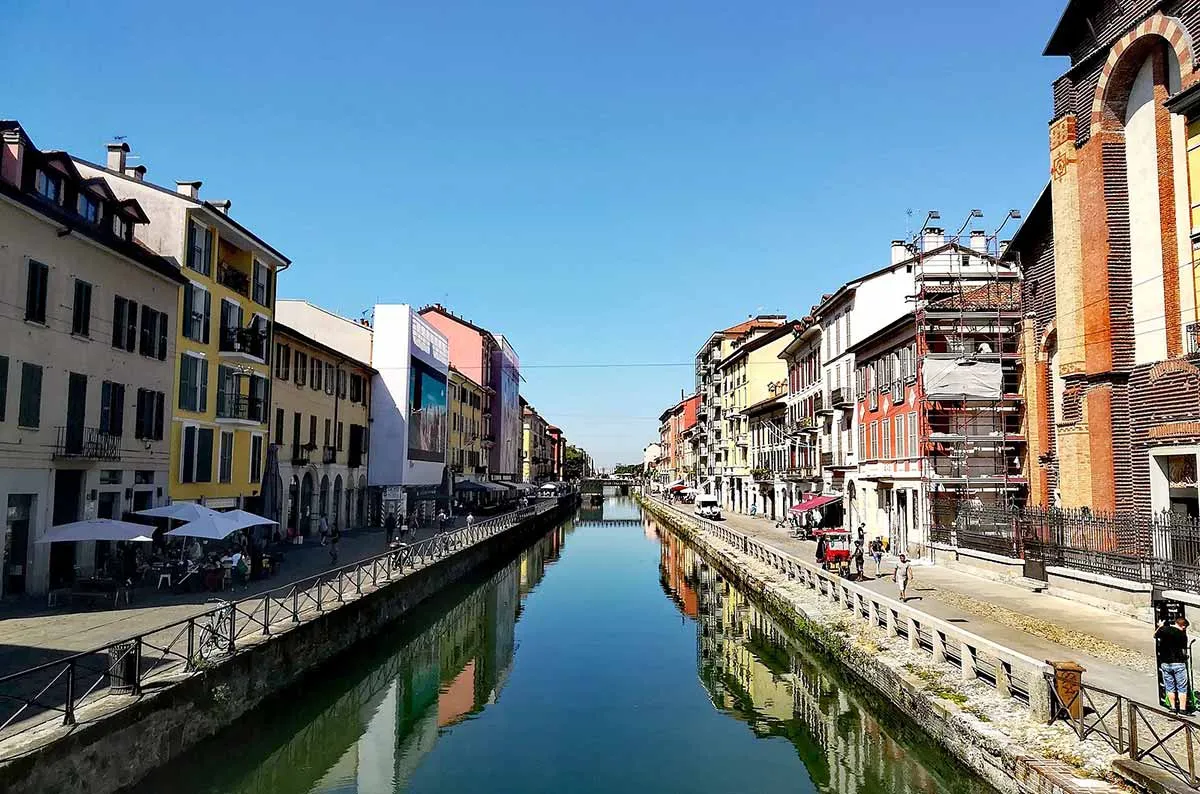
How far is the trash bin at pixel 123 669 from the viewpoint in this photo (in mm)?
11977

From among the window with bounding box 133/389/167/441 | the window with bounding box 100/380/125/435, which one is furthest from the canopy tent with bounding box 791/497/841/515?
the window with bounding box 100/380/125/435

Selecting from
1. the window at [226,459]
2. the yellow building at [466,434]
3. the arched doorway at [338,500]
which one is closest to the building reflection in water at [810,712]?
the window at [226,459]

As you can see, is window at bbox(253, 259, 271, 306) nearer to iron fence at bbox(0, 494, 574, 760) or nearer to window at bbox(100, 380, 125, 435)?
window at bbox(100, 380, 125, 435)

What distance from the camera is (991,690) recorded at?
13523 mm

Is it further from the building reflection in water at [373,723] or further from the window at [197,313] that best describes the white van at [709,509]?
the window at [197,313]

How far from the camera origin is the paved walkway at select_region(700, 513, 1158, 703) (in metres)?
14.2

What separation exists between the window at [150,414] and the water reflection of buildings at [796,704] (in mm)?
18965

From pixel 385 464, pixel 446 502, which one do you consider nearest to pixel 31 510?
pixel 385 464

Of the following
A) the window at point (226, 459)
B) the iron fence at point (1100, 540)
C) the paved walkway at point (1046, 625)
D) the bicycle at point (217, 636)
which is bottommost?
the paved walkway at point (1046, 625)

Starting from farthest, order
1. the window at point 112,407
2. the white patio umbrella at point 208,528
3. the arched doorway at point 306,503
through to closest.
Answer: the arched doorway at point 306,503 → the window at point 112,407 → the white patio umbrella at point 208,528

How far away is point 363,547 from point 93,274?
16325 millimetres

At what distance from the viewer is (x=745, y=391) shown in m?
77.6

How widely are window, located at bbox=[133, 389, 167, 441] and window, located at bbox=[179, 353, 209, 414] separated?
1.39 metres

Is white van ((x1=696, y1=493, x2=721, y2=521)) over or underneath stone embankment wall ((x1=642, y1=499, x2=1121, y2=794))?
over
